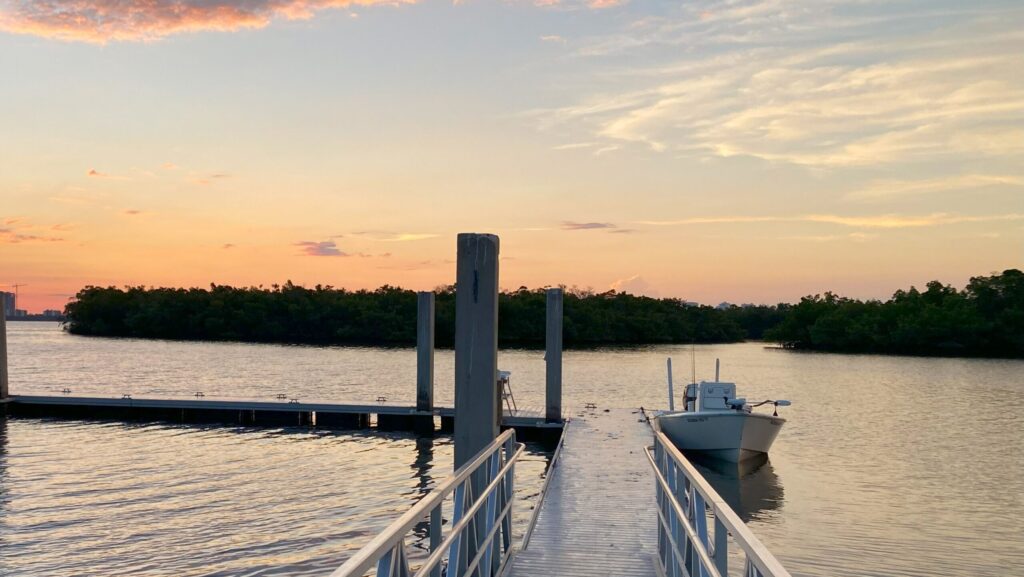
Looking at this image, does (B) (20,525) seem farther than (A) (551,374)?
No

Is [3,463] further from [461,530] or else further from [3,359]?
[461,530]

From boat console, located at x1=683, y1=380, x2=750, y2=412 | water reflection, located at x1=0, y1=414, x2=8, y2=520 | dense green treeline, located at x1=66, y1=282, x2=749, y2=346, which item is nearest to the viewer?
water reflection, located at x1=0, y1=414, x2=8, y2=520

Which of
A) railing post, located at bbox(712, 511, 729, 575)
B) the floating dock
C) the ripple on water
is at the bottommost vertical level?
the ripple on water

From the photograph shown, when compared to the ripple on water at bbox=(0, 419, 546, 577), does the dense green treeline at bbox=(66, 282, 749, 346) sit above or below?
above

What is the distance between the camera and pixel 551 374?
2330 cm

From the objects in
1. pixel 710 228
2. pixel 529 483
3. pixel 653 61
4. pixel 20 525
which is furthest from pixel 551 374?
pixel 710 228

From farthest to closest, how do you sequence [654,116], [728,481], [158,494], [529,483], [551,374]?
[654,116], [551,374], [728,481], [529,483], [158,494]

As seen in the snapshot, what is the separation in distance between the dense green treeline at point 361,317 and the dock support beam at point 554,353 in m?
75.4

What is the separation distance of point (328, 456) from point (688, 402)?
29.0 feet

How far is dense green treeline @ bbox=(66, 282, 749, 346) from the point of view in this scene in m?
107

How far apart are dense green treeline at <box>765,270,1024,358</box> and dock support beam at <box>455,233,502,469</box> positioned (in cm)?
8879

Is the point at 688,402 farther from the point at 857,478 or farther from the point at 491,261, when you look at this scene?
the point at 491,261

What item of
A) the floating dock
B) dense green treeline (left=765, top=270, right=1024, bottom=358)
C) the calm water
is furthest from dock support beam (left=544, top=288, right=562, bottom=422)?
dense green treeline (left=765, top=270, right=1024, bottom=358)

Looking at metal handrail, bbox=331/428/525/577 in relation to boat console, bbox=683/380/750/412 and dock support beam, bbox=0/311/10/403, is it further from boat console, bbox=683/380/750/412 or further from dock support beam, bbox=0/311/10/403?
dock support beam, bbox=0/311/10/403
